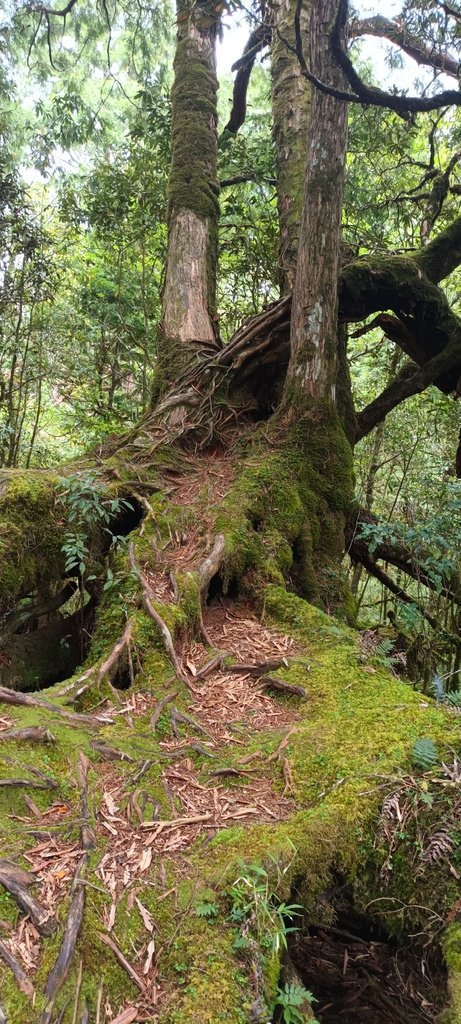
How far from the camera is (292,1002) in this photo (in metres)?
1.80

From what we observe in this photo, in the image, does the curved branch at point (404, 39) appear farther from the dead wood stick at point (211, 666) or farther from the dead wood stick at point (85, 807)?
the dead wood stick at point (85, 807)

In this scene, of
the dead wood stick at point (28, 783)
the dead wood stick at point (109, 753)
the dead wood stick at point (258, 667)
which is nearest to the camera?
the dead wood stick at point (28, 783)

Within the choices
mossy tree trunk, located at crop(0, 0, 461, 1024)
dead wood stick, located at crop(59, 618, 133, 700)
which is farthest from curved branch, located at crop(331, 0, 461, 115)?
dead wood stick, located at crop(59, 618, 133, 700)

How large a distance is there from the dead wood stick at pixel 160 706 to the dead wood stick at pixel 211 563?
889mm

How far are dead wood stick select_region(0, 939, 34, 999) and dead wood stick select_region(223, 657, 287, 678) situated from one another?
76.6 inches

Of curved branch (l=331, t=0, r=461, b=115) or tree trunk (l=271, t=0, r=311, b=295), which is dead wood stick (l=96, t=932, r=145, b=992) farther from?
tree trunk (l=271, t=0, r=311, b=295)

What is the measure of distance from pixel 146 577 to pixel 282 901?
7.15 ft

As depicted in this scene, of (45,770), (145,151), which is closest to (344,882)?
(45,770)

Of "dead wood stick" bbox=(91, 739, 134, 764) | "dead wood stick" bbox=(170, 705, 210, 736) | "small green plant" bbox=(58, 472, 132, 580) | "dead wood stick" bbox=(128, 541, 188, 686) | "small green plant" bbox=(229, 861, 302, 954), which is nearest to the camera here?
"small green plant" bbox=(229, 861, 302, 954)

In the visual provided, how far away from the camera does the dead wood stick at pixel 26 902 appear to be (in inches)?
69.7

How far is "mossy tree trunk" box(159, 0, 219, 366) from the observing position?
6633 millimetres

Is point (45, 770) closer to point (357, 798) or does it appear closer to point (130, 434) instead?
point (357, 798)

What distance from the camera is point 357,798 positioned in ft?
7.49

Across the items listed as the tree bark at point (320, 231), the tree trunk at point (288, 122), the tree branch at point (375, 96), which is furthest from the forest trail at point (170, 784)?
the tree trunk at point (288, 122)
